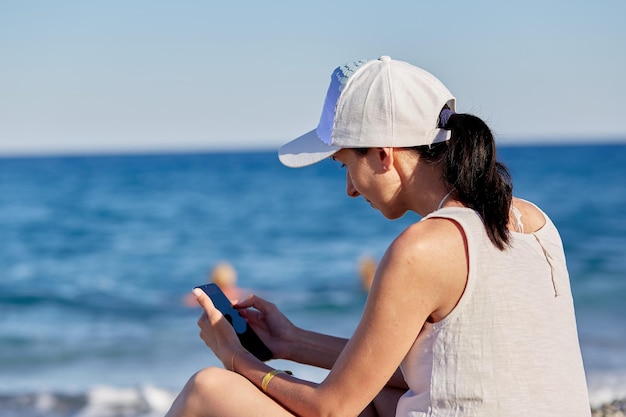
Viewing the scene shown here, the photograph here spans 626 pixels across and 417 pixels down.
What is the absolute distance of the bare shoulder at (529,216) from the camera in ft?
7.65

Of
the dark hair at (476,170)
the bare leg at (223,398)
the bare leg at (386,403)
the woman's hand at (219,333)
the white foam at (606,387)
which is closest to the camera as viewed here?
the dark hair at (476,170)

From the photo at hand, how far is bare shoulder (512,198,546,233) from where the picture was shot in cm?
233

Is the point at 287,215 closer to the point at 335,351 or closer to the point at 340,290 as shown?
the point at 340,290

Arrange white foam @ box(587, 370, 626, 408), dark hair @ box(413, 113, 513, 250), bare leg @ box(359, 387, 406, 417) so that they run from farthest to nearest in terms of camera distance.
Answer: white foam @ box(587, 370, 626, 408), bare leg @ box(359, 387, 406, 417), dark hair @ box(413, 113, 513, 250)

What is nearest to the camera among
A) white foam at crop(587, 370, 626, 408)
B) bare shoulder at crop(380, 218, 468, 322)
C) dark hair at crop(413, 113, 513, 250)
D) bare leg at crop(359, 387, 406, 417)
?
bare shoulder at crop(380, 218, 468, 322)

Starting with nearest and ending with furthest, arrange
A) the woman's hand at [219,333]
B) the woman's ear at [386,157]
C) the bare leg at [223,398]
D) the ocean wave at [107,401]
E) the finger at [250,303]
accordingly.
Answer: the woman's ear at [386,157]
the bare leg at [223,398]
the woman's hand at [219,333]
the finger at [250,303]
the ocean wave at [107,401]

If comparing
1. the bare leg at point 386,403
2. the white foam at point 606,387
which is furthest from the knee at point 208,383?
the white foam at point 606,387

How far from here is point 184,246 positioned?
16.8 m

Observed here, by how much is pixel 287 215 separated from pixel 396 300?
790 inches

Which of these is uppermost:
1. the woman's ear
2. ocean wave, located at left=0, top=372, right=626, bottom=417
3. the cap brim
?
the cap brim

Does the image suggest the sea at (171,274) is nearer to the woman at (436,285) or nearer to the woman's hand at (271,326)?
the woman at (436,285)

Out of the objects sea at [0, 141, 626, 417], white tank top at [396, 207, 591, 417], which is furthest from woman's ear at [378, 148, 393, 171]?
sea at [0, 141, 626, 417]

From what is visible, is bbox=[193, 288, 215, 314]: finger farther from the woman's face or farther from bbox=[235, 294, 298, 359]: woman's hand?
the woman's face

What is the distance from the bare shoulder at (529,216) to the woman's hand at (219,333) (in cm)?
92
